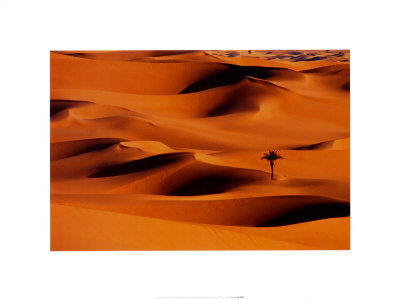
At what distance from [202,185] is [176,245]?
937 millimetres

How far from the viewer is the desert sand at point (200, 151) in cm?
895

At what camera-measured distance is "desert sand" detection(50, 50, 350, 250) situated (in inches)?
352

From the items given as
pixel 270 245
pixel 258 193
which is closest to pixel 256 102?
pixel 258 193

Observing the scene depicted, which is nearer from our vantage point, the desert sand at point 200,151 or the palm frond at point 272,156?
the desert sand at point 200,151

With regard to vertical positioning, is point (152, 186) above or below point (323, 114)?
below

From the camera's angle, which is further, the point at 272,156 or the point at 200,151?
the point at 200,151

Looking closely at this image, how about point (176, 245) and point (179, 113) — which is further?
point (179, 113)

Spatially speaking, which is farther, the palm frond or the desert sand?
the palm frond

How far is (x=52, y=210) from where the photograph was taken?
9055 mm

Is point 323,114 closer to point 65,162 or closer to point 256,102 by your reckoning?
A: point 256,102

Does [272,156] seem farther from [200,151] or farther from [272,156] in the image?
[200,151]

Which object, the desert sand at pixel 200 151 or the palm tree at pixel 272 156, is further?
the palm tree at pixel 272 156

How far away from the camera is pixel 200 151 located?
9.31m

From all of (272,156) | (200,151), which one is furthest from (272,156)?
(200,151)
